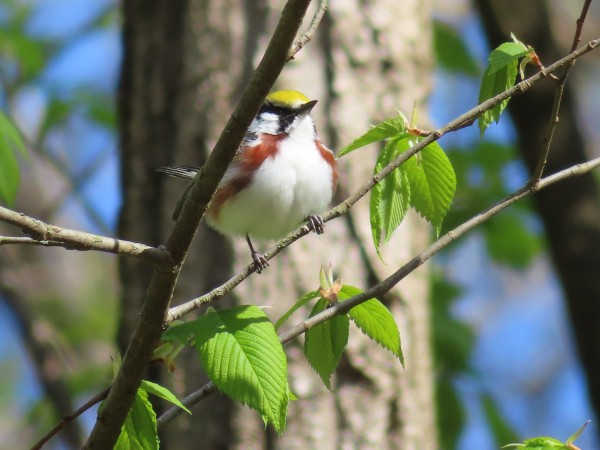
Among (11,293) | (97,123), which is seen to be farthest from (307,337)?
(97,123)

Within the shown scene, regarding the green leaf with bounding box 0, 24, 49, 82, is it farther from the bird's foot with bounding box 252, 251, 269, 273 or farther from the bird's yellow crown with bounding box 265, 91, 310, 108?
the bird's foot with bounding box 252, 251, 269, 273

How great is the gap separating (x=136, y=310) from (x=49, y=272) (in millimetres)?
4486

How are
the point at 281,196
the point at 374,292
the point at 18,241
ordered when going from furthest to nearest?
the point at 281,196, the point at 374,292, the point at 18,241

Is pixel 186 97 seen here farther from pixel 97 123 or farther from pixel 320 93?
pixel 97 123

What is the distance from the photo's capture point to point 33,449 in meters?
1.58

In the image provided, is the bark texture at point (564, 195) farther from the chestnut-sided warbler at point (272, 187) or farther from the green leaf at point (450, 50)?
the chestnut-sided warbler at point (272, 187)

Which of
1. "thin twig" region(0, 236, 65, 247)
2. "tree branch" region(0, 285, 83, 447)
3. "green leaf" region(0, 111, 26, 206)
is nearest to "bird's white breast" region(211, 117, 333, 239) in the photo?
"green leaf" region(0, 111, 26, 206)

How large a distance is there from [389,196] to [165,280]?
0.50 metres

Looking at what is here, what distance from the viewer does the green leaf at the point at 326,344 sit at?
5.50 ft

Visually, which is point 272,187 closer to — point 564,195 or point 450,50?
point 564,195

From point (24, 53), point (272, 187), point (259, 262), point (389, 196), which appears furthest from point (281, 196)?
point (24, 53)

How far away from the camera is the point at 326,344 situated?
1.69 meters

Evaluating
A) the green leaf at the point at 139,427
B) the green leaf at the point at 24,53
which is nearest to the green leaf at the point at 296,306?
the green leaf at the point at 139,427

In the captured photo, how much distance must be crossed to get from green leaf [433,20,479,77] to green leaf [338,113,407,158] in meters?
3.55
